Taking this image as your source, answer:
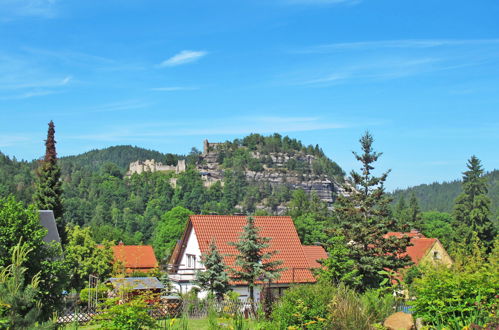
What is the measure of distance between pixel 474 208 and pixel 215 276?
44.9m

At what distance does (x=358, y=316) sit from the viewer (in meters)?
11.1

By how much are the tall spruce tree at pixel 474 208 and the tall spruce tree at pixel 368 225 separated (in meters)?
34.3

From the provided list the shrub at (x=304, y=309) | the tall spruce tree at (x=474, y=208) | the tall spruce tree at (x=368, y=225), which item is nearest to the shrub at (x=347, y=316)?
the shrub at (x=304, y=309)

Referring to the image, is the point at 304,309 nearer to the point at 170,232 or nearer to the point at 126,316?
the point at 126,316

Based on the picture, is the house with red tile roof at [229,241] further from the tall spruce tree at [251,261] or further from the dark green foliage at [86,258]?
the dark green foliage at [86,258]

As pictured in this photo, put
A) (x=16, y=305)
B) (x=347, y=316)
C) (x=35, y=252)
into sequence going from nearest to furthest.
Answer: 1. (x=16, y=305)
2. (x=347, y=316)
3. (x=35, y=252)

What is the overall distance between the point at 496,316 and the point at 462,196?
60.9 meters

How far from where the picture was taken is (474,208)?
60594 millimetres

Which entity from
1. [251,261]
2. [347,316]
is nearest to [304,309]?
[347,316]

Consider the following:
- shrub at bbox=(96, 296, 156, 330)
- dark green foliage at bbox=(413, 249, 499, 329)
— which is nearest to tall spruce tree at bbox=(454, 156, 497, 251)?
dark green foliage at bbox=(413, 249, 499, 329)

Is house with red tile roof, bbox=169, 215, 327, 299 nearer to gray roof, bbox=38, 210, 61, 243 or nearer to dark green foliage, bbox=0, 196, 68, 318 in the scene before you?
gray roof, bbox=38, 210, 61, 243

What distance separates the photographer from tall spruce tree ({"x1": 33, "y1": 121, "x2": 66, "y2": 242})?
37.4 m

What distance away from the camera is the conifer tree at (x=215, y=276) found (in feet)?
81.4

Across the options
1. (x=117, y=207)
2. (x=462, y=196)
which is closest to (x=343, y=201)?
(x=462, y=196)
